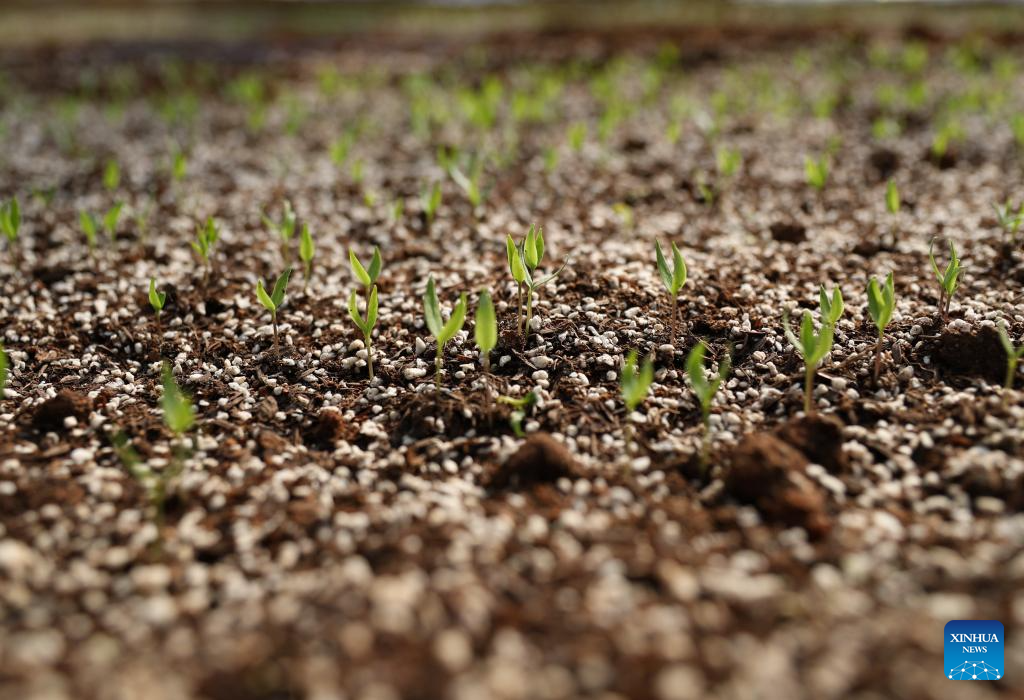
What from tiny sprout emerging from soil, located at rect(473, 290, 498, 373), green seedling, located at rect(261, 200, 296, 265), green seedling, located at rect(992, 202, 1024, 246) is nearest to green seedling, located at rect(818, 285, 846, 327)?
tiny sprout emerging from soil, located at rect(473, 290, 498, 373)

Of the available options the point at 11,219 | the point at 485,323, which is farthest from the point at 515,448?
the point at 11,219

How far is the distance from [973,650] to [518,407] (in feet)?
3.91

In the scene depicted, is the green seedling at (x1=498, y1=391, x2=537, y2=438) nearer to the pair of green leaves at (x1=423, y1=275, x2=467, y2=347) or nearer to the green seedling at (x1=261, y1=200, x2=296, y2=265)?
the pair of green leaves at (x1=423, y1=275, x2=467, y2=347)

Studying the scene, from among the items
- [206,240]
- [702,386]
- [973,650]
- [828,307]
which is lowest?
[973,650]

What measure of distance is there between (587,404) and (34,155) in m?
4.51

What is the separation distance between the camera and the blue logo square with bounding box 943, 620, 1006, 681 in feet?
4.19

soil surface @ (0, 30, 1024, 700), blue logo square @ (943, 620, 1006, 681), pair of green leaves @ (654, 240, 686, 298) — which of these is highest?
pair of green leaves @ (654, 240, 686, 298)

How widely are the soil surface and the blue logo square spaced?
0.03 metres

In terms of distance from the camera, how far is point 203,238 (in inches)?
108

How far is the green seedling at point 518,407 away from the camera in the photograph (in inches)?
79.4

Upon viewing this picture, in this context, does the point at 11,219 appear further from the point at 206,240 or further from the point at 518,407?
the point at 518,407

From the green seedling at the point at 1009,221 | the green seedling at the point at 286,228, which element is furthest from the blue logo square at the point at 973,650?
the green seedling at the point at 286,228

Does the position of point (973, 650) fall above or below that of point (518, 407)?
below

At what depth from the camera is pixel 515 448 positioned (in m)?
1.99
